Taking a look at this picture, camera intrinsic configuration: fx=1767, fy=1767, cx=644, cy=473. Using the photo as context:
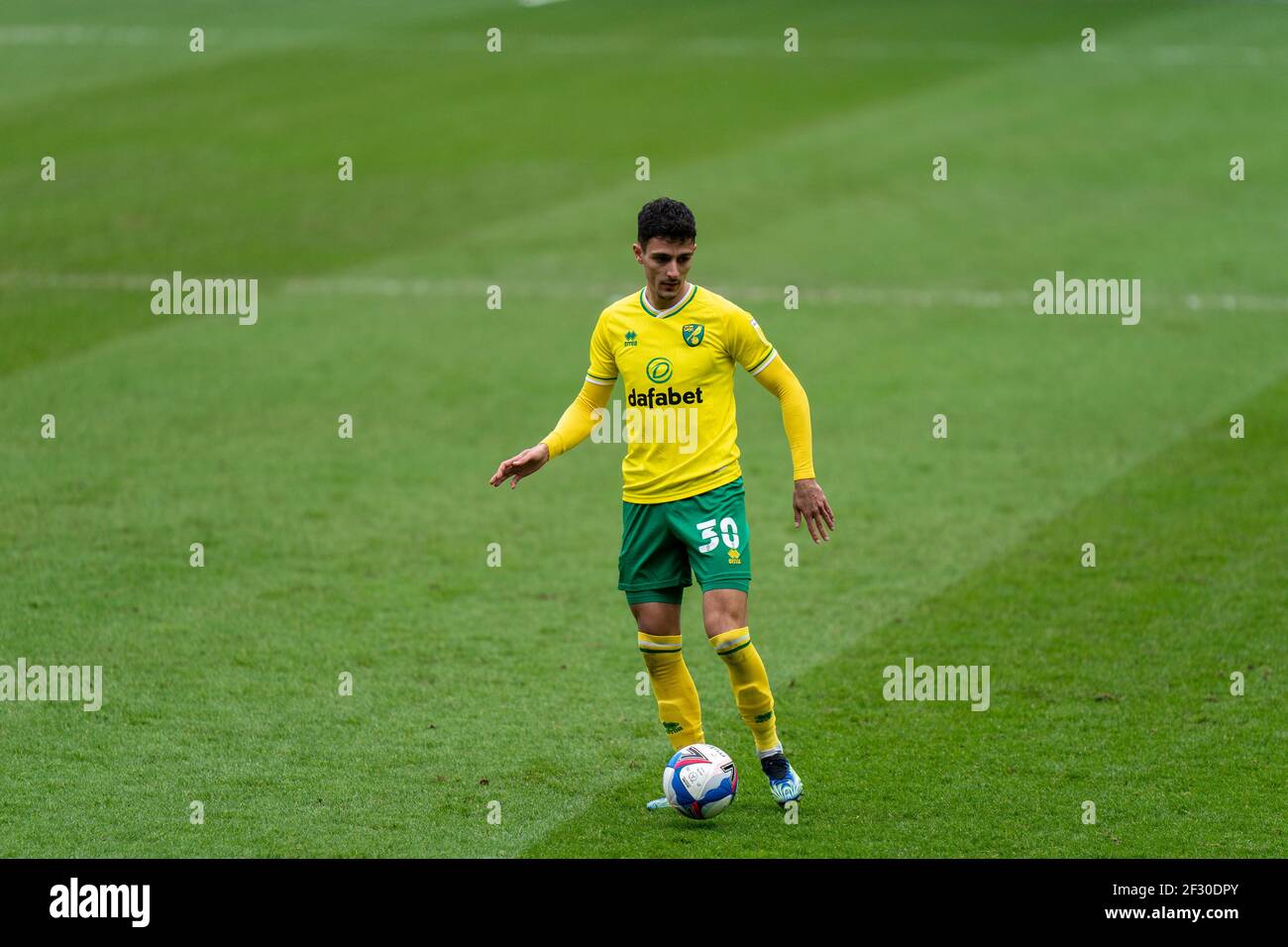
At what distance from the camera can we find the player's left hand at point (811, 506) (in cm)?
816

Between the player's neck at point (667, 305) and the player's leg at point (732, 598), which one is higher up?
the player's neck at point (667, 305)

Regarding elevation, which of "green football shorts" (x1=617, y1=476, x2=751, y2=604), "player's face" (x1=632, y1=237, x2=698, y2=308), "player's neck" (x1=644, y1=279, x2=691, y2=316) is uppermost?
"player's face" (x1=632, y1=237, x2=698, y2=308)

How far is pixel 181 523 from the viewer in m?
13.0

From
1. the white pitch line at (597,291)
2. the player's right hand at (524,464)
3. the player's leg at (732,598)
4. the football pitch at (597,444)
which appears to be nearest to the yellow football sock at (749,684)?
the player's leg at (732,598)

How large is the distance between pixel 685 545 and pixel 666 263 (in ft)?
4.38

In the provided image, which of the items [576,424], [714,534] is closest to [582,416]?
[576,424]

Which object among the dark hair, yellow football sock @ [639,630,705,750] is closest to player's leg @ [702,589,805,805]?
yellow football sock @ [639,630,705,750]

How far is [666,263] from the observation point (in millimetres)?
8039

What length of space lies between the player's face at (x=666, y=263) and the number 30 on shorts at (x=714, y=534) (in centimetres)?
108

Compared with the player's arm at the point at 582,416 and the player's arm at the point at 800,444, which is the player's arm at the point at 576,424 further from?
the player's arm at the point at 800,444

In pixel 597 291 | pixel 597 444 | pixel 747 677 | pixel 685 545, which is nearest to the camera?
pixel 747 677

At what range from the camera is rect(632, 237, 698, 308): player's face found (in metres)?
8.00

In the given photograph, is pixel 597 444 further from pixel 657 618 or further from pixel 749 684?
pixel 749 684

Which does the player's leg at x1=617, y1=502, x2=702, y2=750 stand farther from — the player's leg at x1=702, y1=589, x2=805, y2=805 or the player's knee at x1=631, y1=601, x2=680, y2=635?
the player's leg at x1=702, y1=589, x2=805, y2=805
